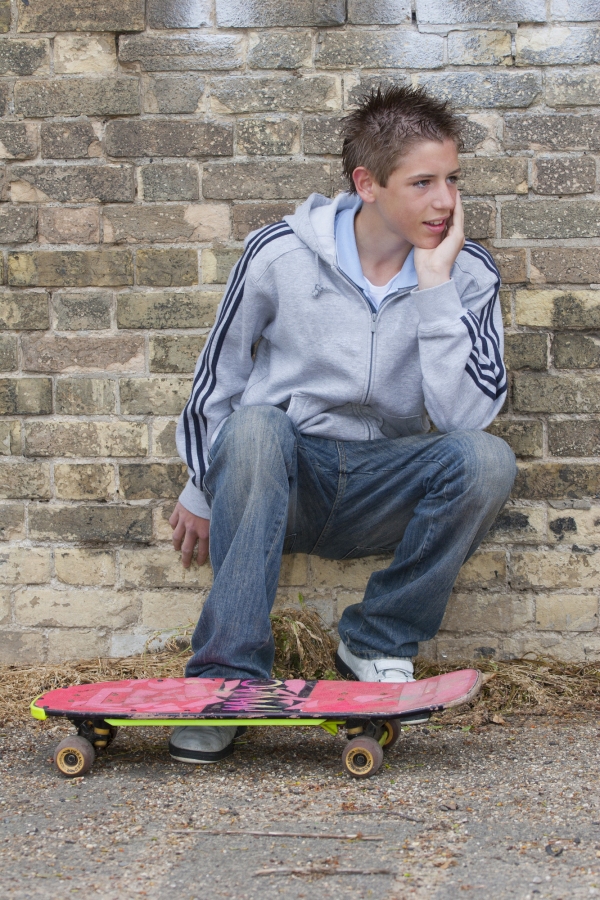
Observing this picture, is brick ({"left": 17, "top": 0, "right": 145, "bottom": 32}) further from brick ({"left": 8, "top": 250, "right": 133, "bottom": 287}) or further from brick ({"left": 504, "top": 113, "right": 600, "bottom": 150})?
brick ({"left": 504, "top": 113, "right": 600, "bottom": 150})

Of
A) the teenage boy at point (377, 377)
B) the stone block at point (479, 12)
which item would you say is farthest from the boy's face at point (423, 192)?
the stone block at point (479, 12)

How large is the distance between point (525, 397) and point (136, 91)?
1623mm

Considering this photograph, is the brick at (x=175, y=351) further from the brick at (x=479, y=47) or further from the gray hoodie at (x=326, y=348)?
the brick at (x=479, y=47)

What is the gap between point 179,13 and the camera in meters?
2.91

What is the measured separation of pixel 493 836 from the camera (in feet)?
5.68

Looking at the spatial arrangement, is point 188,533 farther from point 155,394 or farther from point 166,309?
point 166,309

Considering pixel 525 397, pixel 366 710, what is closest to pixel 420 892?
pixel 366 710

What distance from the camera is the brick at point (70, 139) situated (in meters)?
2.96

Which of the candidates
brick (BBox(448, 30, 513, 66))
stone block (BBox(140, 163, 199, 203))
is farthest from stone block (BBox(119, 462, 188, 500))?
brick (BBox(448, 30, 513, 66))

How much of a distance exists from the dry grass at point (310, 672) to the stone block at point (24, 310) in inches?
44.9

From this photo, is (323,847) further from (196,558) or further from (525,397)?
(525,397)

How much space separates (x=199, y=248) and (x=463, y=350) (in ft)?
3.23

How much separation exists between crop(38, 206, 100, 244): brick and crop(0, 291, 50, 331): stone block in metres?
0.21

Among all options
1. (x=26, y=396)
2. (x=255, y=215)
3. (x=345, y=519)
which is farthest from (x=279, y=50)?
(x=345, y=519)
